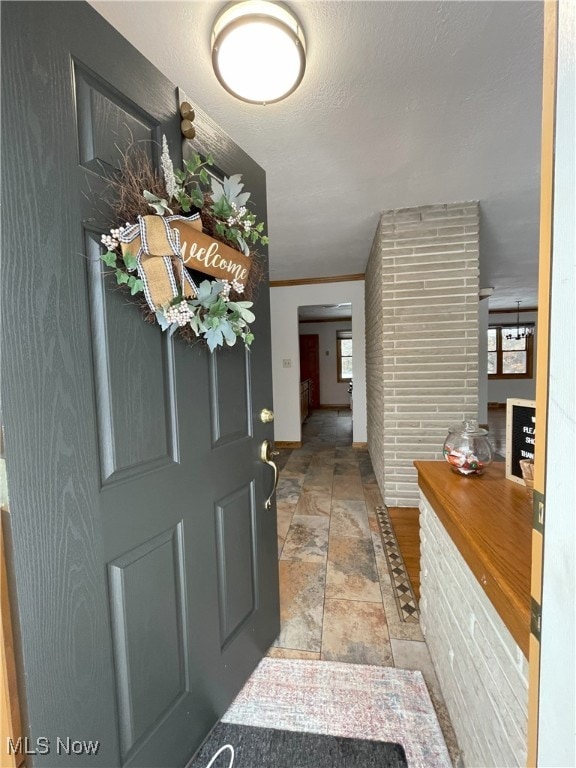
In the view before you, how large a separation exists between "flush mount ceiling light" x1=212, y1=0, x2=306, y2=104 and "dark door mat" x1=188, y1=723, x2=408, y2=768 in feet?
7.89

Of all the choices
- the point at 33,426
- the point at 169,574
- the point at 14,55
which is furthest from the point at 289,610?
the point at 14,55

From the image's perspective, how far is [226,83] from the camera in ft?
4.25

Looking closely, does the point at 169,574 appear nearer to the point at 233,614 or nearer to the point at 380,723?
the point at 233,614

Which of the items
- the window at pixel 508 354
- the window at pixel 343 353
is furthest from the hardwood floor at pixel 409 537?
the window at pixel 508 354

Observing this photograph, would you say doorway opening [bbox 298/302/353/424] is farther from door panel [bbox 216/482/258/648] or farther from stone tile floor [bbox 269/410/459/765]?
door panel [bbox 216/482/258/648]

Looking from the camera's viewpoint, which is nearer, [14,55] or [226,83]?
[14,55]

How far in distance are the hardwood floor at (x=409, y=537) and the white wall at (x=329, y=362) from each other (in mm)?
6615

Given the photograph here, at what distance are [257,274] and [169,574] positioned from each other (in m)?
0.99

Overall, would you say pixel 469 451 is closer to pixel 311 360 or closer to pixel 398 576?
pixel 398 576

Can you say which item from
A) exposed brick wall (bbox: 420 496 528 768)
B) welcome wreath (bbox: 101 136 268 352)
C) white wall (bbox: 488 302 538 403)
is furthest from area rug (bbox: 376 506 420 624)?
white wall (bbox: 488 302 538 403)

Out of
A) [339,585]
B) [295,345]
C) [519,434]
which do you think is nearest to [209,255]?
[519,434]

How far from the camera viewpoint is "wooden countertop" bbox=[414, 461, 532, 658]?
0.64 metres

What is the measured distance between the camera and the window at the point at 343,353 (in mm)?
9117

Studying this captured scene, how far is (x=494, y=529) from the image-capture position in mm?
839
